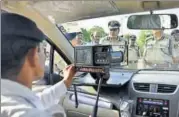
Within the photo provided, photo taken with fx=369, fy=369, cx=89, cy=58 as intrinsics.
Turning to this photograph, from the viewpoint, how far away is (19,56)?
107cm

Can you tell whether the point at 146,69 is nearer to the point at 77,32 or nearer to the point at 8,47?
the point at 77,32

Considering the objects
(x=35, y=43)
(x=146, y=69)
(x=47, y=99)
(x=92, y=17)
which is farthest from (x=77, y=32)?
(x=35, y=43)

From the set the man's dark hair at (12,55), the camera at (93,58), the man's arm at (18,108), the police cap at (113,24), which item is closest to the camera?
the man's arm at (18,108)

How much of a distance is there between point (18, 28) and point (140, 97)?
1430mm

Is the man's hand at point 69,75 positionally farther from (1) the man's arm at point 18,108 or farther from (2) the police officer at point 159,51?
(1) the man's arm at point 18,108

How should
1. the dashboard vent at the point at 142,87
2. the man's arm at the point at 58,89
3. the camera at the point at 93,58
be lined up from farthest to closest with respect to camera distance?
the dashboard vent at the point at 142,87
the camera at the point at 93,58
the man's arm at the point at 58,89

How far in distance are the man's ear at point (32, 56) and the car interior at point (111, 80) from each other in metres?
0.89

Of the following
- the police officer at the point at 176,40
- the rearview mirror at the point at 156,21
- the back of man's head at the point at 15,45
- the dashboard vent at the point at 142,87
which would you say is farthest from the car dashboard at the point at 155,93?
the back of man's head at the point at 15,45

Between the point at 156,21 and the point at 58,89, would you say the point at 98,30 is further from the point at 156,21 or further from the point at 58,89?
the point at 58,89

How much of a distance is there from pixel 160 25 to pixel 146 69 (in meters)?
0.46

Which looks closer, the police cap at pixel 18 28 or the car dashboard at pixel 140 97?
the police cap at pixel 18 28

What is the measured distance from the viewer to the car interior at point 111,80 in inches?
83.0

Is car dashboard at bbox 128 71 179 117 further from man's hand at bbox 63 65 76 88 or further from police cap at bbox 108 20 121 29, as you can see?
man's hand at bbox 63 65 76 88

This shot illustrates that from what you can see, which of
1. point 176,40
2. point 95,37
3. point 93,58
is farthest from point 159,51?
point 93,58
